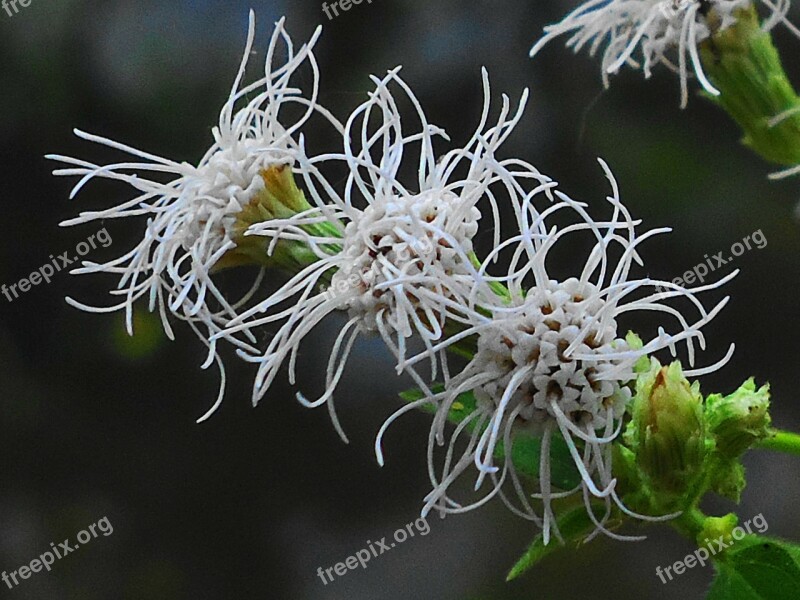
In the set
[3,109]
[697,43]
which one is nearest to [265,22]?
[3,109]

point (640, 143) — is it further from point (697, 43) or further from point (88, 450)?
point (88, 450)

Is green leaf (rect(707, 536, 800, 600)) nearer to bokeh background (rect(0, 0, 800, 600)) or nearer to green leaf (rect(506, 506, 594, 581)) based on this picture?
green leaf (rect(506, 506, 594, 581))

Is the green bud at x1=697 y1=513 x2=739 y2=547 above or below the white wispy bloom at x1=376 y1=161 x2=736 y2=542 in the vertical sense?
below

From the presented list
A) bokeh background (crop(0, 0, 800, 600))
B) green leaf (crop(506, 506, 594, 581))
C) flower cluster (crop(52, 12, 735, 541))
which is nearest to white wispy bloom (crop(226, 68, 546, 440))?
flower cluster (crop(52, 12, 735, 541))

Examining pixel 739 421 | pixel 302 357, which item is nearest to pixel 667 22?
pixel 739 421

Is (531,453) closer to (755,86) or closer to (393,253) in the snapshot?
(393,253)

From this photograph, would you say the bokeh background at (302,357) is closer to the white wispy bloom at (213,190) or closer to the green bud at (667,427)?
the white wispy bloom at (213,190)

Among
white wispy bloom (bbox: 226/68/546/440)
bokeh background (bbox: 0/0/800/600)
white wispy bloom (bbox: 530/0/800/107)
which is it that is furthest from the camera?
bokeh background (bbox: 0/0/800/600)
